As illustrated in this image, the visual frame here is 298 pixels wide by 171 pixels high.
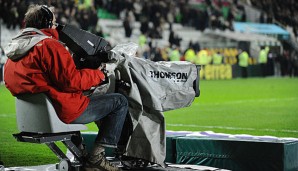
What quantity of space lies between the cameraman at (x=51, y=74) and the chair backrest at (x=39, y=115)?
4 centimetres

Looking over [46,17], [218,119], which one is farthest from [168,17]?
[46,17]

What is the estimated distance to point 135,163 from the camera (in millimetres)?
5066

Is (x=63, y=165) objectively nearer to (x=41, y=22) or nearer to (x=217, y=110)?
(x=41, y=22)

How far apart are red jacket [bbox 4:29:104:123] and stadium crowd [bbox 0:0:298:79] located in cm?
1626

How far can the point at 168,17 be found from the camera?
2759 cm

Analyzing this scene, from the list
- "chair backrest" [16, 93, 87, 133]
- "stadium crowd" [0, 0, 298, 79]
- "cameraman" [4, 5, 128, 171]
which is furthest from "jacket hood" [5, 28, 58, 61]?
"stadium crowd" [0, 0, 298, 79]

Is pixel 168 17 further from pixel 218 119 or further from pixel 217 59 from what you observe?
pixel 218 119

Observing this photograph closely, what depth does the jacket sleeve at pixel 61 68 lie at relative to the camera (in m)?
4.07

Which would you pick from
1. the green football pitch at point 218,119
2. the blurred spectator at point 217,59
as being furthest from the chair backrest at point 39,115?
the blurred spectator at point 217,59

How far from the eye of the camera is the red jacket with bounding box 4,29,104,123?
161 inches

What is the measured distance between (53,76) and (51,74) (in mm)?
19

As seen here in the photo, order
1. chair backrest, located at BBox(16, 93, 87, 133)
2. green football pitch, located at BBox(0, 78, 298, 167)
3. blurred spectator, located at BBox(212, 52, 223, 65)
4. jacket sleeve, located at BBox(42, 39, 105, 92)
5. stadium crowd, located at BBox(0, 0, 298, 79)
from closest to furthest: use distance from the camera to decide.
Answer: jacket sleeve, located at BBox(42, 39, 105, 92) → chair backrest, located at BBox(16, 93, 87, 133) → green football pitch, located at BBox(0, 78, 298, 167) → stadium crowd, located at BBox(0, 0, 298, 79) → blurred spectator, located at BBox(212, 52, 223, 65)

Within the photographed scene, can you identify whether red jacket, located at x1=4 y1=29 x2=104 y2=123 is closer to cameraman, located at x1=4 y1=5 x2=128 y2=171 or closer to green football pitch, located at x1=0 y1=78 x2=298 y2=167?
cameraman, located at x1=4 y1=5 x2=128 y2=171

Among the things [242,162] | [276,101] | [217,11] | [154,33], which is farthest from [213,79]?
[242,162]
